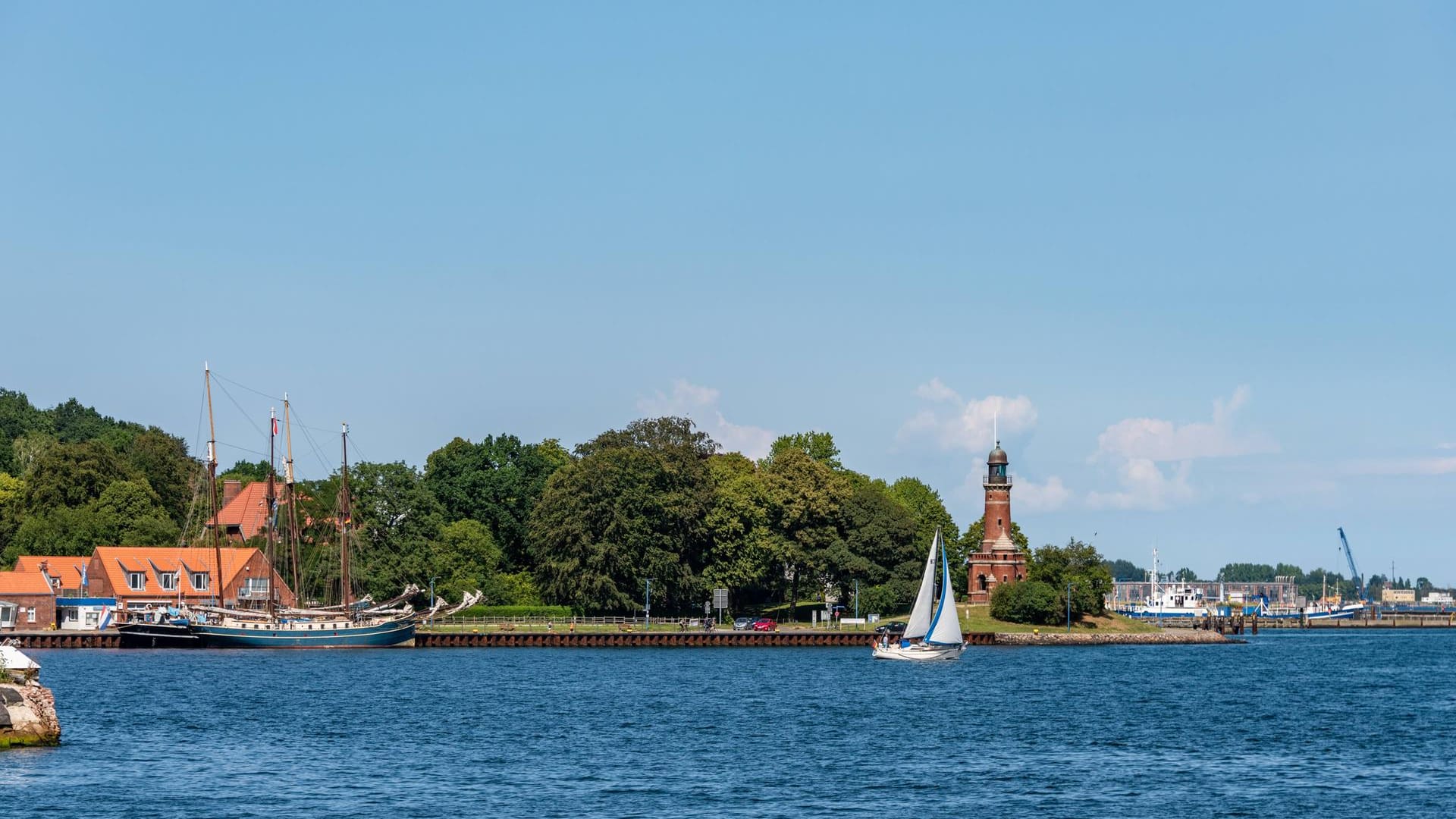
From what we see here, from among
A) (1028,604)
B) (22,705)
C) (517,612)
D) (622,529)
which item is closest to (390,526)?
(517,612)

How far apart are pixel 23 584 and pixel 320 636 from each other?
2380 centimetres

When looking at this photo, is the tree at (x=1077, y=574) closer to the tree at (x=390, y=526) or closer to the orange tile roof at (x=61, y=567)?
the tree at (x=390, y=526)

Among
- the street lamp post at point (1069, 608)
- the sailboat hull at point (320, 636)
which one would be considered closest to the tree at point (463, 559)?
the sailboat hull at point (320, 636)

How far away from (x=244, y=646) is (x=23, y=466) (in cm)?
7801

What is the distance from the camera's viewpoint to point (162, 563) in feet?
449

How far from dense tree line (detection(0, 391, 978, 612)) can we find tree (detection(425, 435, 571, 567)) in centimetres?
16

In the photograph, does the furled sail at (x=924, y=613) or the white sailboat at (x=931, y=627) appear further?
the furled sail at (x=924, y=613)

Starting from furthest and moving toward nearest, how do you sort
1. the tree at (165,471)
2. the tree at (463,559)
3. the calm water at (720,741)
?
1. the tree at (165,471)
2. the tree at (463,559)
3. the calm water at (720,741)

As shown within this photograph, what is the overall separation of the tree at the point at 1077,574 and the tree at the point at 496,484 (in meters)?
46.2

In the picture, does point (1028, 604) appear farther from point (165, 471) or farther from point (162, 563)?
point (165, 471)

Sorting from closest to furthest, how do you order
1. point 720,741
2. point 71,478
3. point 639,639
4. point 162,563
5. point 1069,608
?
point 720,741
point 639,639
point 162,563
point 1069,608
point 71,478

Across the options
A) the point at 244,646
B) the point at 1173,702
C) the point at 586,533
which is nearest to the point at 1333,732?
the point at 1173,702

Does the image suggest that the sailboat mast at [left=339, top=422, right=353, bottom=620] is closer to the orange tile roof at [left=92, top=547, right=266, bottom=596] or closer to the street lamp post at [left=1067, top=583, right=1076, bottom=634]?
the orange tile roof at [left=92, top=547, right=266, bottom=596]

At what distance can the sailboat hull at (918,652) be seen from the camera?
380 ft
